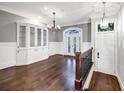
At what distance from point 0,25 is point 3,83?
8.58 ft

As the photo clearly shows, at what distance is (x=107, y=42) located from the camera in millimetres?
4145

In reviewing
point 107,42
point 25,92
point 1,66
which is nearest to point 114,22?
point 107,42

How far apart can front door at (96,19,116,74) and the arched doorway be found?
294 cm

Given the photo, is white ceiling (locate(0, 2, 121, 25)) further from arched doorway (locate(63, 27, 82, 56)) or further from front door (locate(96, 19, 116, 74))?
arched doorway (locate(63, 27, 82, 56))

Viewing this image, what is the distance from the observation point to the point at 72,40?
7.94 meters

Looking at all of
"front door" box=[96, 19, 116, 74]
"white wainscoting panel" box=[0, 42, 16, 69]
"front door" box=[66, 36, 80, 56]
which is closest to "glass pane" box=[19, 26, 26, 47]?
"white wainscoting panel" box=[0, 42, 16, 69]

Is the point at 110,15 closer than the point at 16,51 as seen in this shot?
Yes

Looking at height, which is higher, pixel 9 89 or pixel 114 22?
pixel 114 22

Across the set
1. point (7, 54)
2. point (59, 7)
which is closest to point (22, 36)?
point (7, 54)

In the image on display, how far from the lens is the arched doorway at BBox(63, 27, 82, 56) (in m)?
7.47

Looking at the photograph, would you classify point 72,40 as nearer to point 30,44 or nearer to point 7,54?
point 30,44

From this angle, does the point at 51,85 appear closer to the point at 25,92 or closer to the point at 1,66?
the point at 25,92

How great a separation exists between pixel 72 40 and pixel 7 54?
5265 mm

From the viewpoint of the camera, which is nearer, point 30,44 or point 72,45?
point 30,44
